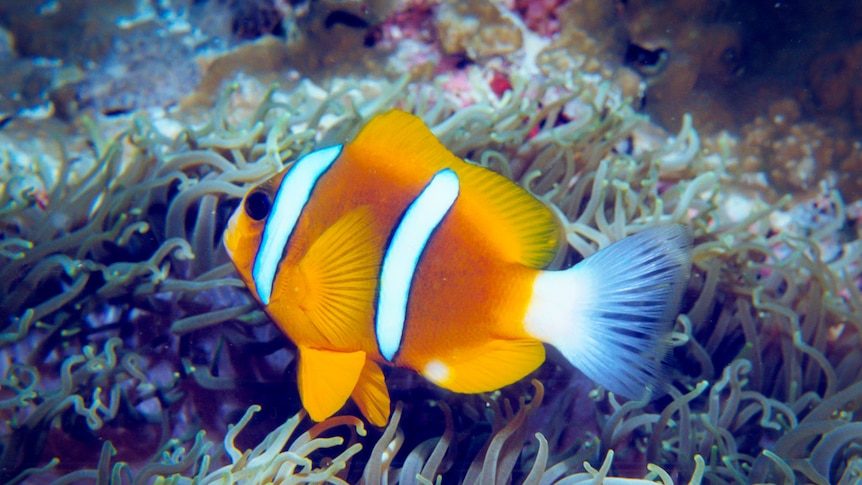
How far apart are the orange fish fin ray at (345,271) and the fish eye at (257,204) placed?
13 centimetres

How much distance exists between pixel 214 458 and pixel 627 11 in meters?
2.21

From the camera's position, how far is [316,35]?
2.22m

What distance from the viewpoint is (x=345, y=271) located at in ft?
3.14

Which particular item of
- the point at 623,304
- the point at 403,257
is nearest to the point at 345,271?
the point at 403,257

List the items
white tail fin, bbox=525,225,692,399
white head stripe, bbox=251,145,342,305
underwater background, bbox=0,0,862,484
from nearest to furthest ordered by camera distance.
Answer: white tail fin, bbox=525,225,692,399, white head stripe, bbox=251,145,342,305, underwater background, bbox=0,0,862,484

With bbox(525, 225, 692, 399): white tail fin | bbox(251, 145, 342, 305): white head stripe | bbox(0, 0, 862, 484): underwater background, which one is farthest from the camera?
bbox(0, 0, 862, 484): underwater background

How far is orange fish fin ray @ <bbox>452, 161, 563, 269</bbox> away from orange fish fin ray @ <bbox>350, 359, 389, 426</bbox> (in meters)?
0.37

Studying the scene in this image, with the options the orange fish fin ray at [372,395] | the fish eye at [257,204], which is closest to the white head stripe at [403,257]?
the orange fish fin ray at [372,395]

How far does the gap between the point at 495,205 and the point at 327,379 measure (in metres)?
0.46

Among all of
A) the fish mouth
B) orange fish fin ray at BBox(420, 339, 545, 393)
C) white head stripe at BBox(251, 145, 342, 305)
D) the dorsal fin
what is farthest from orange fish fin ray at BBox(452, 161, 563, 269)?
the fish mouth

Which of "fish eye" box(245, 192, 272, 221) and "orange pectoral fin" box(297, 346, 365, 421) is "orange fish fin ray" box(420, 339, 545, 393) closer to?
"orange pectoral fin" box(297, 346, 365, 421)

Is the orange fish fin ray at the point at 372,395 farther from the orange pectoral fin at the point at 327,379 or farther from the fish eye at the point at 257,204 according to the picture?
the fish eye at the point at 257,204

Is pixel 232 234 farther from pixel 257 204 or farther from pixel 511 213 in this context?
pixel 511 213

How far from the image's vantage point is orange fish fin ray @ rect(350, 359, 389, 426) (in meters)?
1.06
